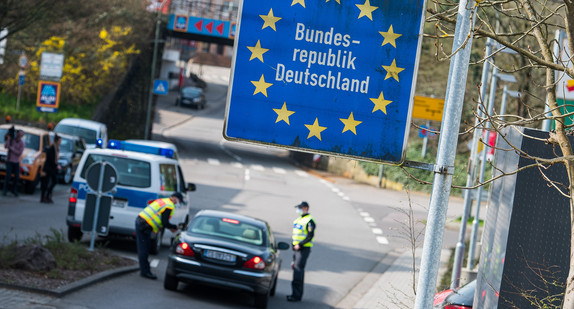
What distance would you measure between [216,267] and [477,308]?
598cm

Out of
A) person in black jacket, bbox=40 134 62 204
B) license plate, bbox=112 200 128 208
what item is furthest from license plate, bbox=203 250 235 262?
person in black jacket, bbox=40 134 62 204

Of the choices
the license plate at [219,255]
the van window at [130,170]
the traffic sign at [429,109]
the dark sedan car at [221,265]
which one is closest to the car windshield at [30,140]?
→ the van window at [130,170]

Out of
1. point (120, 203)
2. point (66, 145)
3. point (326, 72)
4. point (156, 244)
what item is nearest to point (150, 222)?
point (120, 203)

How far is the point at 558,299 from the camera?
22.8 feet

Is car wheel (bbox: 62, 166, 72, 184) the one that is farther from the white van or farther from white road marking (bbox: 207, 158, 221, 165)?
white road marking (bbox: 207, 158, 221, 165)

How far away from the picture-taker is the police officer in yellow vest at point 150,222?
14641 mm

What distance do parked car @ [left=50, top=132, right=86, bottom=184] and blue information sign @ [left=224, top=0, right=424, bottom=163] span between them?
23.8 metres

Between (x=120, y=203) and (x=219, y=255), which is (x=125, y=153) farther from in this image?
(x=219, y=255)

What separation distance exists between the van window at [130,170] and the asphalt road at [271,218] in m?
1.24

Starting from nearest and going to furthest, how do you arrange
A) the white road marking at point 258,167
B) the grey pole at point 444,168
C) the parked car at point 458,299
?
1. the grey pole at point 444,168
2. the parked car at point 458,299
3. the white road marking at point 258,167

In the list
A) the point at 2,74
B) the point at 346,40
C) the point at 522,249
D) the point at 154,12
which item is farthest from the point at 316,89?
the point at 154,12

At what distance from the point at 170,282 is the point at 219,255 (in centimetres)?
90

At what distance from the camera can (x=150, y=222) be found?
14891 mm

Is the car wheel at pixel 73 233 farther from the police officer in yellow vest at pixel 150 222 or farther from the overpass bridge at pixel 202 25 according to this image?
the overpass bridge at pixel 202 25
